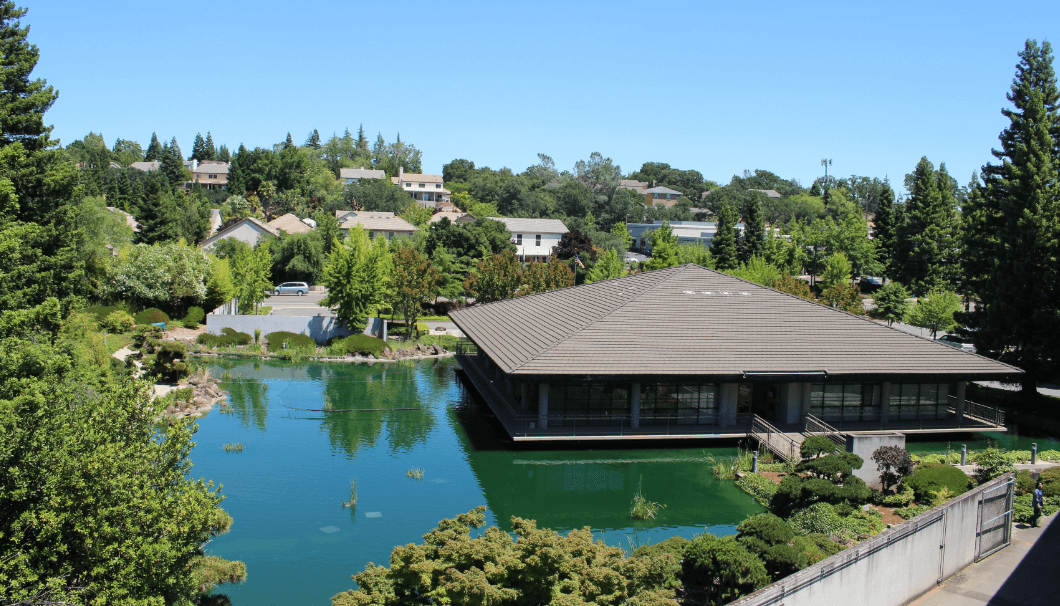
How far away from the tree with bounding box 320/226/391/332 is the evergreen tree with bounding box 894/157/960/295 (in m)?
45.6

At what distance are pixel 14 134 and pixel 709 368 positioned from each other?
27.2 meters

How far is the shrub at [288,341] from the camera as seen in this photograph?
44.2 metres

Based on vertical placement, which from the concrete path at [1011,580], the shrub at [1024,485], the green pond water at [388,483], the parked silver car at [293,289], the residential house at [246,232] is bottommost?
the green pond water at [388,483]

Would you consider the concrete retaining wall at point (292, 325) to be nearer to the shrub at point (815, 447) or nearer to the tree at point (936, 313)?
the shrub at point (815, 447)

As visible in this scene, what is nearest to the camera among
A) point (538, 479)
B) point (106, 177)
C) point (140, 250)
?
point (538, 479)

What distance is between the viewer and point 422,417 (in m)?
31.8

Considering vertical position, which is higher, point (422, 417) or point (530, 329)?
point (530, 329)

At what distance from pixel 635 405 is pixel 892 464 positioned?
28.6 feet

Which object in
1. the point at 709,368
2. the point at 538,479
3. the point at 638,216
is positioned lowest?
the point at 538,479

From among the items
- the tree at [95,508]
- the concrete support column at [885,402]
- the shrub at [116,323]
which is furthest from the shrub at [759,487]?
the shrub at [116,323]

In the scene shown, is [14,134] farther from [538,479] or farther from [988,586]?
[988,586]

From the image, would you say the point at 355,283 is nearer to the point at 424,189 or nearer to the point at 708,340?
the point at 708,340

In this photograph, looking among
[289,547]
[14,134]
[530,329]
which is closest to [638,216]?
[530,329]

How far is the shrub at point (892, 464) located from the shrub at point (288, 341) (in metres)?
30.9
